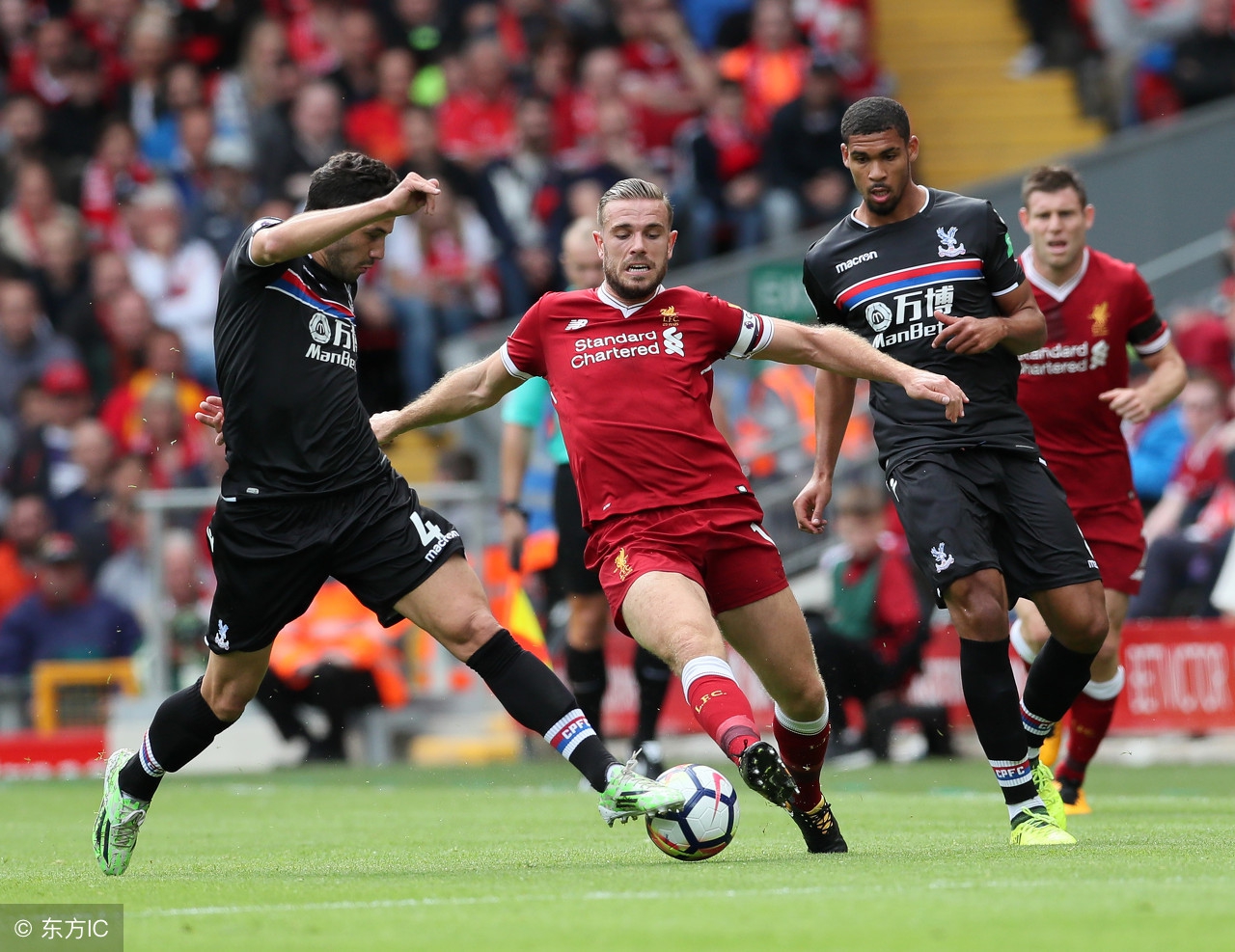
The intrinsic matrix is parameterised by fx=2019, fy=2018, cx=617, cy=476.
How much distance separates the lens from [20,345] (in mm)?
18156

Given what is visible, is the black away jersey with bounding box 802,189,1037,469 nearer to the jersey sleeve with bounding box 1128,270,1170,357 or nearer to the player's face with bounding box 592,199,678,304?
the player's face with bounding box 592,199,678,304

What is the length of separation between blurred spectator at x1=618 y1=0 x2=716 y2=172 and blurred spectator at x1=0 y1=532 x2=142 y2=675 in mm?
6812

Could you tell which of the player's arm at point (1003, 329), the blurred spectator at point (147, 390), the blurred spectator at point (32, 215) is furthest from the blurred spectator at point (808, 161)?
the player's arm at point (1003, 329)

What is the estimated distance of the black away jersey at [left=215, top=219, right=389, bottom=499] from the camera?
7.10m

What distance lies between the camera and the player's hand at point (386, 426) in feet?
24.9

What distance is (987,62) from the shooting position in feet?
73.2

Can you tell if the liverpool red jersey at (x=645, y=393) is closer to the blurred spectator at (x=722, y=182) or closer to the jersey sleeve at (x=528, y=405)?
the jersey sleeve at (x=528, y=405)

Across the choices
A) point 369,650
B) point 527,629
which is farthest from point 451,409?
point 369,650

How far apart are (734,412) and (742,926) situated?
11192 millimetres

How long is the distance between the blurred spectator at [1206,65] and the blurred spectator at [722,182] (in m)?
4.18

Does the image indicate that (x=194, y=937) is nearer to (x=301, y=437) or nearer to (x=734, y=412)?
(x=301, y=437)

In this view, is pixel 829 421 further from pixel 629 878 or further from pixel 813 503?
pixel 629 878

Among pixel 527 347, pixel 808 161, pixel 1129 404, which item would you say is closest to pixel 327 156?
pixel 808 161

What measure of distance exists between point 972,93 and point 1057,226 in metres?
13.5
